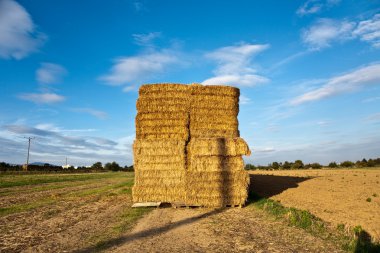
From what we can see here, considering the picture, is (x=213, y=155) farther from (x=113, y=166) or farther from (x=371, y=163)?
(x=113, y=166)

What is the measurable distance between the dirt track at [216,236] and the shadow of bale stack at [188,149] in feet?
7.97

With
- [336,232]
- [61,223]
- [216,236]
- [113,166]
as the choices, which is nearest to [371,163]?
[113,166]

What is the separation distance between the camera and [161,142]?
14727mm

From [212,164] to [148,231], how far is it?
593 centimetres

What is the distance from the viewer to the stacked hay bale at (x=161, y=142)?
14.4 meters

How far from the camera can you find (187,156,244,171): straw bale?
14492mm

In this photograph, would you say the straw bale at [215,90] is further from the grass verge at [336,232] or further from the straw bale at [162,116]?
the grass verge at [336,232]

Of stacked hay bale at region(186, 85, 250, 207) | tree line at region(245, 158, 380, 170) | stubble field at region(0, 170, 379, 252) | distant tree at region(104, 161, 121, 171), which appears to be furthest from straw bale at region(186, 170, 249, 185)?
distant tree at region(104, 161, 121, 171)

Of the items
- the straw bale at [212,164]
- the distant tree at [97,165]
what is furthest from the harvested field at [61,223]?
the distant tree at [97,165]

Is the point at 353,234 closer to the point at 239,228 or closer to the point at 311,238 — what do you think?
the point at 311,238

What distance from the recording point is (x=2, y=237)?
27.2ft

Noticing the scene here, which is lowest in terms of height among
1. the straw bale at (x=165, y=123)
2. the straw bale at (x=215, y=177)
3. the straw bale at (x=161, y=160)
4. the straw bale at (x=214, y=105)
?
the straw bale at (x=215, y=177)

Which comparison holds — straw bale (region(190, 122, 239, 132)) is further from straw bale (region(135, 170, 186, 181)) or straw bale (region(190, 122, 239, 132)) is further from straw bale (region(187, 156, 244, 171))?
straw bale (region(135, 170, 186, 181))

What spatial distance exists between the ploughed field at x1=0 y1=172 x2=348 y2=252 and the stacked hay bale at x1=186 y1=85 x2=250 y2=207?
0.73 metres
